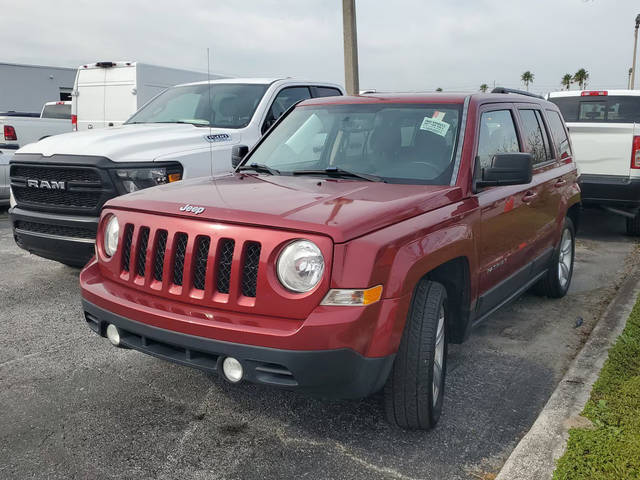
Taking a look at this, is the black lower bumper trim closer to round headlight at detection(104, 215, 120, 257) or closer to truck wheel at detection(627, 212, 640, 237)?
round headlight at detection(104, 215, 120, 257)

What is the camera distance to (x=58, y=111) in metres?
15.7

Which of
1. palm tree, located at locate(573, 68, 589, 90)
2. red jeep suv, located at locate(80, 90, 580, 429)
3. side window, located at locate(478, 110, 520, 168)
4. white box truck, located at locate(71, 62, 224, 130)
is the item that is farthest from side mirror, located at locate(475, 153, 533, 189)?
palm tree, located at locate(573, 68, 589, 90)

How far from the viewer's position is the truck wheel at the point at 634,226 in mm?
9070

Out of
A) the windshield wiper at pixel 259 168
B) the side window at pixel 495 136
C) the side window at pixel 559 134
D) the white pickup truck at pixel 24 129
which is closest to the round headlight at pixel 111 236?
the windshield wiper at pixel 259 168

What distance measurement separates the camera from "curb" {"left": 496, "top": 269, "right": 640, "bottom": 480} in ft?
9.68

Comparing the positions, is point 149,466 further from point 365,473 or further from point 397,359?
point 397,359

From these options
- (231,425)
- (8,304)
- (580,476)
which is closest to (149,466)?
(231,425)

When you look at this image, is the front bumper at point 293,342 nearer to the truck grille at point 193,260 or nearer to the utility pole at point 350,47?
the truck grille at point 193,260

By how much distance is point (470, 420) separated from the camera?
358cm

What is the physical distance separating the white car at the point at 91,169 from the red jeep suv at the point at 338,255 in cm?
137

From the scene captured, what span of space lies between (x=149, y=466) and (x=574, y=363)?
107 inches

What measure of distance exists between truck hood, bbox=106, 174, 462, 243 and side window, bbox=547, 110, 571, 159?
7.81ft

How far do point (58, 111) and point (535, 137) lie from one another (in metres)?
13.6

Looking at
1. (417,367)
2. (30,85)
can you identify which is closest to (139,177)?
(417,367)
